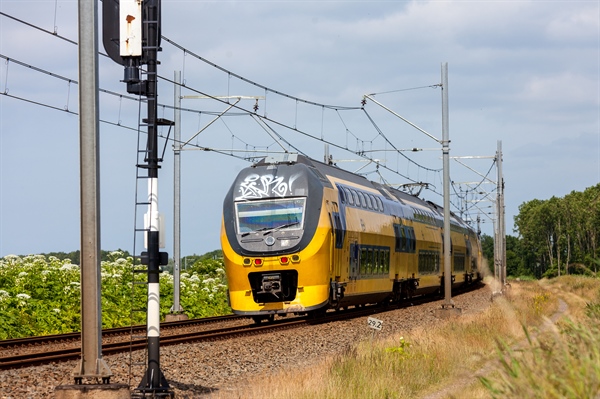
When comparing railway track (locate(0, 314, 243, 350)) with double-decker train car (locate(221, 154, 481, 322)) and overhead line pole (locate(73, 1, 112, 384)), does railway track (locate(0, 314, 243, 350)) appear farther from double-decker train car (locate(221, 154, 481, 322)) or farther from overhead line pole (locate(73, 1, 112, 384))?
overhead line pole (locate(73, 1, 112, 384))

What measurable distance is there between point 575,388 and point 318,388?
16.1 feet

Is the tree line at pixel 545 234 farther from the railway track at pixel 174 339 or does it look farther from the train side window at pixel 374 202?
the railway track at pixel 174 339

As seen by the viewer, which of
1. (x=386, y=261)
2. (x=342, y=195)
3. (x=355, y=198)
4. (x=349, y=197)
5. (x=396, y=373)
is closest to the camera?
(x=396, y=373)

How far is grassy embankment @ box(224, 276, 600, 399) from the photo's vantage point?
680 centimetres

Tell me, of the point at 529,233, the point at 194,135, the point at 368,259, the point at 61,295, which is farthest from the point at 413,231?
the point at 529,233

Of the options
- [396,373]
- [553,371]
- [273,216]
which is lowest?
[396,373]

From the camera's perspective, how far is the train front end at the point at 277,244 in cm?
2342

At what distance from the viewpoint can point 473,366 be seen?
29.6 ft

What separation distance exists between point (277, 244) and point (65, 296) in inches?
302

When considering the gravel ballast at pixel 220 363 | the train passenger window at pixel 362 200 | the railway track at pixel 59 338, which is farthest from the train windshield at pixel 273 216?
the train passenger window at pixel 362 200

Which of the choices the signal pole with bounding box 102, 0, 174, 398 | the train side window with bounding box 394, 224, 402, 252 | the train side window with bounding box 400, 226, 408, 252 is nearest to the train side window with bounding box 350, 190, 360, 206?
the train side window with bounding box 394, 224, 402, 252

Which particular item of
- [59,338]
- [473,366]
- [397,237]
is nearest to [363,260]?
[397,237]

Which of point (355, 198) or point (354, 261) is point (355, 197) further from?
point (354, 261)

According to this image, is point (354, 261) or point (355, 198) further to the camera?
point (355, 198)
